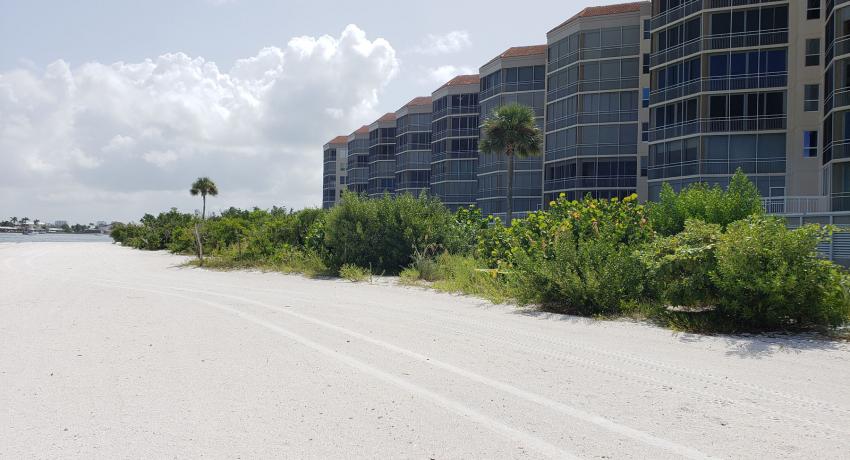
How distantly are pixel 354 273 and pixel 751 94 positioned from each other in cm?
3183

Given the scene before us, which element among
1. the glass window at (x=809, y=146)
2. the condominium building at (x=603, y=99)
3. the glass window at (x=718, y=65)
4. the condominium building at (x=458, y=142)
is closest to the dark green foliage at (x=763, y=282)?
the glass window at (x=809, y=146)

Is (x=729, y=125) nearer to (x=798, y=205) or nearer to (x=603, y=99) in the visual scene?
(x=798, y=205)

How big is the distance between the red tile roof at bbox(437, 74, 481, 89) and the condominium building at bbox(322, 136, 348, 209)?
144 ft

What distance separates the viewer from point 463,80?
2756 inches

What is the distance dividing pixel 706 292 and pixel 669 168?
3602cm

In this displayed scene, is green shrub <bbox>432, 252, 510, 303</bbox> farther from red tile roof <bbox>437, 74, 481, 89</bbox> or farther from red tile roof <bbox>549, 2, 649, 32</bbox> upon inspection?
red tile roof <bbox>437, 74, 481, 89</bbox>

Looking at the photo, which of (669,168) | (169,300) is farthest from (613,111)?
(169,300)

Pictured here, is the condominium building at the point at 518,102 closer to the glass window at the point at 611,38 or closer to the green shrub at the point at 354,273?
the glass window at the point at 611,38

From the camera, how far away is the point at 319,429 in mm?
4789

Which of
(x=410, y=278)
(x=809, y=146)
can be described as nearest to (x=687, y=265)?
(x=410, y=278)

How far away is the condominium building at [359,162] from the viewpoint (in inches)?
3930

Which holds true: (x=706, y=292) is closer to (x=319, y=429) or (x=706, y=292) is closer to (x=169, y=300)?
(x=319, y=429)

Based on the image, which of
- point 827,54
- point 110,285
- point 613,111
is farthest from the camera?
point 613,111

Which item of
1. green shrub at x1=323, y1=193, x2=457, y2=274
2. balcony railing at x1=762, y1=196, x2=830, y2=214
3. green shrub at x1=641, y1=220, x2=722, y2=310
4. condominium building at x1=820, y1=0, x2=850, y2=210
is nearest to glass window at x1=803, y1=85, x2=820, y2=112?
condominium building at x1=820, y1=0, x2=850, y2=210
